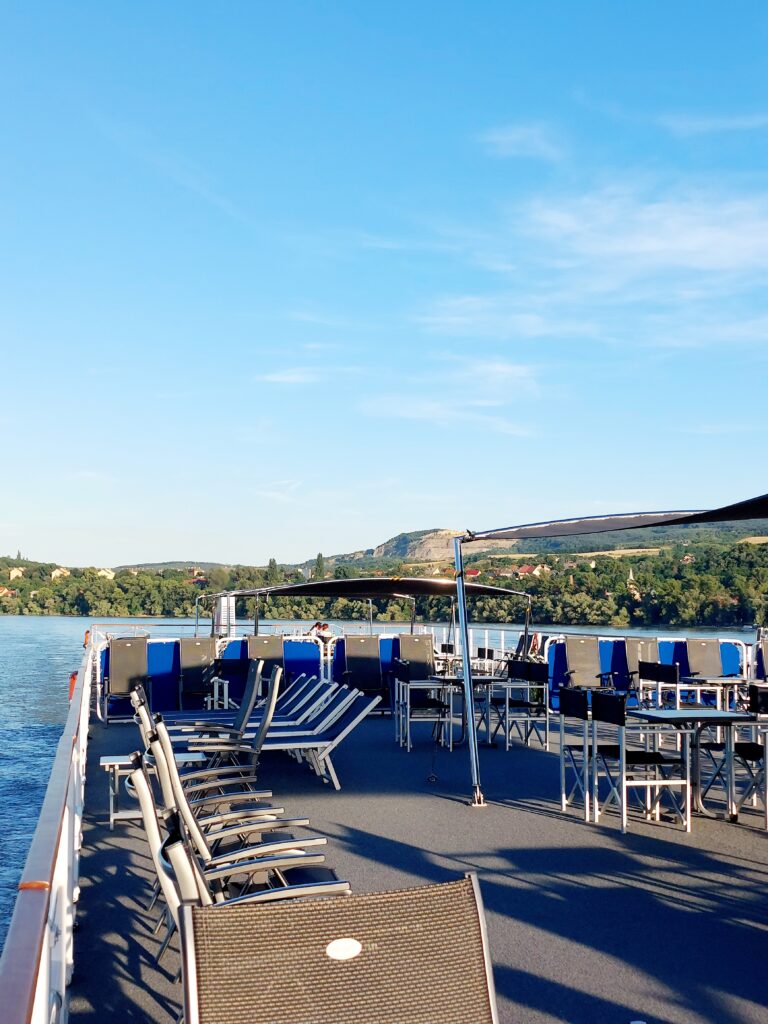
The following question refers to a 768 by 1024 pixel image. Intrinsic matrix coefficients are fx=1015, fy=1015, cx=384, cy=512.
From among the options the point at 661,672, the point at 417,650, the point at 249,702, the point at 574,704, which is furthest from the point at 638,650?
the point at 249,702

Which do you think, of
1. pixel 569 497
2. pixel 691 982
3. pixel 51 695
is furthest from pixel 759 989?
pixel 569 497

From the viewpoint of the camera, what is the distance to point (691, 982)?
3.93m

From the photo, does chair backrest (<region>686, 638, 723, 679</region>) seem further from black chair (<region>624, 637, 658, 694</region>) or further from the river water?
the river water

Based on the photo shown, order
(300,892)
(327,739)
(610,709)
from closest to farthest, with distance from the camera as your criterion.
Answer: (300,892) < (610,709) < (327,739)

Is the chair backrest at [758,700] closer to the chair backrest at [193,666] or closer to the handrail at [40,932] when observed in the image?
the handrail at [40,932]

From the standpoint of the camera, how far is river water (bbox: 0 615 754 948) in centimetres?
1134

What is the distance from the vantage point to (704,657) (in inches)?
540

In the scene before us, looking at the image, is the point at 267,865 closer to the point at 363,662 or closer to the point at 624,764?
the point at 624,764

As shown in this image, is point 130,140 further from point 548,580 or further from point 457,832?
point 548,580

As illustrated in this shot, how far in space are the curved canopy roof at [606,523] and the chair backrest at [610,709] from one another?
1.18 meters

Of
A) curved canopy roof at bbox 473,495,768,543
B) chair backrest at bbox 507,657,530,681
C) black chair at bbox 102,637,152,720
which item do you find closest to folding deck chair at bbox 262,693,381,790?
curved canopy roof at bbox 473,495,768,543

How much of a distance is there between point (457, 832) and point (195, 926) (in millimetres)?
4642

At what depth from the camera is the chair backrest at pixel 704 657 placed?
13641mm

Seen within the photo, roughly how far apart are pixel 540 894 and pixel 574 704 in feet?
7.55
